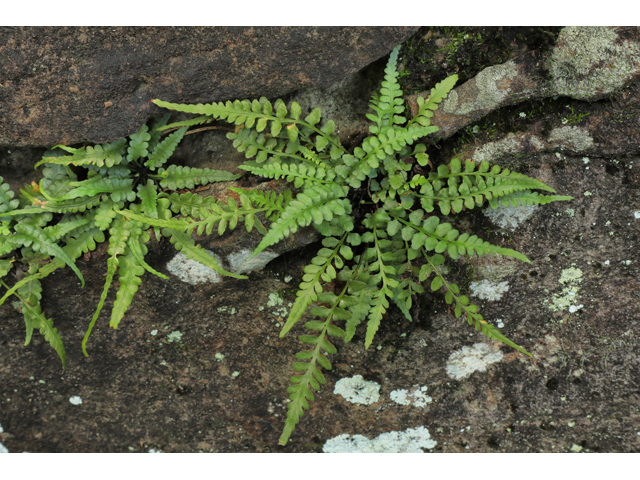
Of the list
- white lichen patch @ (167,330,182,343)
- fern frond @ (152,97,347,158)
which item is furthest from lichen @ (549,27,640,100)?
white lichen patch @ (167,330,182,343)

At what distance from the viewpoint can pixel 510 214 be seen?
11.1 feet

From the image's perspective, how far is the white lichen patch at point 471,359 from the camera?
3.63 metres

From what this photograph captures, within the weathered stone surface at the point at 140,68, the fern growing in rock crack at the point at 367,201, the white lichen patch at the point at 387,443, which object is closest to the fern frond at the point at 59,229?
the weathered stone surface at the point at 140,68

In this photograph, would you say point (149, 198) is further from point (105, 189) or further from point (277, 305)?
point (277, 305)

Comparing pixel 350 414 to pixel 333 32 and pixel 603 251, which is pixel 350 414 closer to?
pixel 603 251

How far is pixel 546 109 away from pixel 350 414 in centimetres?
283

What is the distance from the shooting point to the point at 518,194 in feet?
10.1

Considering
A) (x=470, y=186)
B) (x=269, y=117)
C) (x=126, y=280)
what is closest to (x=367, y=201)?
(x=470, y=186)

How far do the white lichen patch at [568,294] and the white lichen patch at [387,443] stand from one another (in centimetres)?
147

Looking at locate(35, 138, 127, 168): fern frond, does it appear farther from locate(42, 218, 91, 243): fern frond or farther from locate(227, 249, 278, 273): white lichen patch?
locate(227, 249, 278, 273): white lichen patch

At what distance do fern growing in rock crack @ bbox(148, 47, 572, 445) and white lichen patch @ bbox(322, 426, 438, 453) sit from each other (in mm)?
997

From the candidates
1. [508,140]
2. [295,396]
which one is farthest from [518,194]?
[295,396]

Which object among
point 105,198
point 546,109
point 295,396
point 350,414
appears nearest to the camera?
point 295,396

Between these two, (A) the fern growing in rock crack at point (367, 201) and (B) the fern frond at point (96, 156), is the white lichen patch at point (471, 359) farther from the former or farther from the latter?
(B) the fern frond at point (96, 156)
